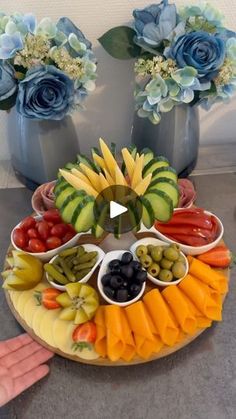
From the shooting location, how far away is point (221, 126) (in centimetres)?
118

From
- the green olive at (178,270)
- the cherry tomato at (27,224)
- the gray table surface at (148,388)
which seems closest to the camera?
the gray table surface at (148,388)

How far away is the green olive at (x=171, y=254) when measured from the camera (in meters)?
0.78

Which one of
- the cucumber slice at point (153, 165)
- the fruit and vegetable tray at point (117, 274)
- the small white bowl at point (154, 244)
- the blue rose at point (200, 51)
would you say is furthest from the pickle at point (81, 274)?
the blue rose at point (200, 51)

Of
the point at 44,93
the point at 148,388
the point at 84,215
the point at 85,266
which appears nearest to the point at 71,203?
the point at 84,215

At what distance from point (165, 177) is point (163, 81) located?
201mm

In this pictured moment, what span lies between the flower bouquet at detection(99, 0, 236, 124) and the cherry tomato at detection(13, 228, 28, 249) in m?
0.37

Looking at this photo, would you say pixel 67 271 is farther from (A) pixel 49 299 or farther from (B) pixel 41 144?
(B) pixel 41 144

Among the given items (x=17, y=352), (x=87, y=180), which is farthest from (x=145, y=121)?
(x=17, y=352)

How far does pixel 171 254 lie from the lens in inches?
30.9

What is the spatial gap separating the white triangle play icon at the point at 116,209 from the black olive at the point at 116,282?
0.11 meters

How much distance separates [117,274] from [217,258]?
21 cm

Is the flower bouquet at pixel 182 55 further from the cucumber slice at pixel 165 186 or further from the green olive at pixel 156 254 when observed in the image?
the green olive at pixel 156 254

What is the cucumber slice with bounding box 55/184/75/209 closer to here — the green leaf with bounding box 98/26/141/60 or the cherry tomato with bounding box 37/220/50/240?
the cherry tomato with bounding box 37/220/50/240

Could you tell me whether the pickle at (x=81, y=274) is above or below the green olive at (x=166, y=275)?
above
